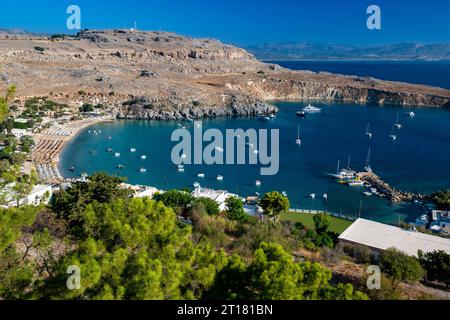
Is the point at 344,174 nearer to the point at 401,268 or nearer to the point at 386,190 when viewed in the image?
the point at 386,190

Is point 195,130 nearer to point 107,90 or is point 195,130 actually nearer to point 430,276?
point 107,90

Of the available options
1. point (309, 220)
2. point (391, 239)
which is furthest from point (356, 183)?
point (391, 239)

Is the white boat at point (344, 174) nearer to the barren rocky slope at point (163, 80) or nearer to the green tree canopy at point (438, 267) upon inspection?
the green tree canopy at point (438, 267)

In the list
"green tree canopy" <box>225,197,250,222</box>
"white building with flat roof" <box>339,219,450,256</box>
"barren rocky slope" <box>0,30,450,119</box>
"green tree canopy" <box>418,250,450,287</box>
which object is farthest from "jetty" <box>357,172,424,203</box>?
"barren rocky slope" <box>0,30,450,119</box>

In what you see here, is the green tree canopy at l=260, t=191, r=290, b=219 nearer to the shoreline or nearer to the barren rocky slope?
the shoreline

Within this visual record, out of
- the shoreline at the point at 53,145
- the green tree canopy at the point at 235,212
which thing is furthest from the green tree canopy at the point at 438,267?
the shoreline at the point at 53,145
